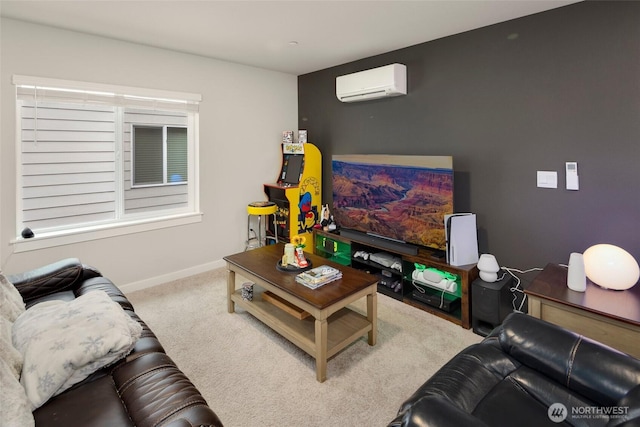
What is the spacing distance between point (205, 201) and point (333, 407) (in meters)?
2.80

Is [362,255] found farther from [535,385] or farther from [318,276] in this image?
[535,385]

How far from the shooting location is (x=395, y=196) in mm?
3240

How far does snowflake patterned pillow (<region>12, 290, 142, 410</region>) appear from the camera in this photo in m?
1.22

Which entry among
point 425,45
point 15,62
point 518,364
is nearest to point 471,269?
point 518,364

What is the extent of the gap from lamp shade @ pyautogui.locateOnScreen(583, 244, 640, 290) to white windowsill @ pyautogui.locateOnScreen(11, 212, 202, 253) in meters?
3.65

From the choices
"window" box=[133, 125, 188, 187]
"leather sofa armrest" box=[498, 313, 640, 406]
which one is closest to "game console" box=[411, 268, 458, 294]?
"leather sofa armrest" box=[498, 313, 640, 406]

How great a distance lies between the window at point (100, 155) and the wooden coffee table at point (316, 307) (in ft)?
4.96

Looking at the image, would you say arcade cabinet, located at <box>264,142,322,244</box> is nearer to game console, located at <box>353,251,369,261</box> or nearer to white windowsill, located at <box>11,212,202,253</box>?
game console, located at <box>353,251,369,261</box>

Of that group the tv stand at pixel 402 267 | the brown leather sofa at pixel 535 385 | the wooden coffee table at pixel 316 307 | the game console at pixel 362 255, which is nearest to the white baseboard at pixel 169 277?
the wooden coffee table at pixel 316 307

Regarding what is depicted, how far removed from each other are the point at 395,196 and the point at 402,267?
0.69 meters

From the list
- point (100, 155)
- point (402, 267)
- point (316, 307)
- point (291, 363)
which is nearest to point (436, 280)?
point (402, 267)

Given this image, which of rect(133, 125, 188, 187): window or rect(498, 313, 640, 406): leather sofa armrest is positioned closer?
rect(498, 313, 640, 406): leather sofa armrest

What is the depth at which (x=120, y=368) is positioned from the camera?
1.43m

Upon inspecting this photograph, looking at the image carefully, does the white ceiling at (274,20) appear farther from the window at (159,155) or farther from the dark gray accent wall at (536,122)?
the window at (159,155)
